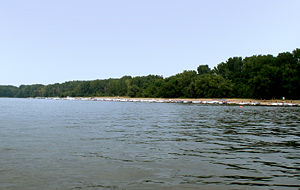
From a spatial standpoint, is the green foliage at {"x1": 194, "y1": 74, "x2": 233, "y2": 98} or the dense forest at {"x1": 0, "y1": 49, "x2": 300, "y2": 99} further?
the green foliage at {"x1": 194, "y1": 74, "x2": 233, "y2": 98}

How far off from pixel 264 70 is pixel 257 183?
Answer: 396ft

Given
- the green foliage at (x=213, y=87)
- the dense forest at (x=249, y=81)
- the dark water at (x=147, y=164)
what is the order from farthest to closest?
the green foliage at (x=213, y=87) < the dense forest at (x=249, y=81) < the dark water at (x=147, y=164)

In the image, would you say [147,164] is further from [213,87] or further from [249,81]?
[213,87]

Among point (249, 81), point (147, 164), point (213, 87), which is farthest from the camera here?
point (213, 87)

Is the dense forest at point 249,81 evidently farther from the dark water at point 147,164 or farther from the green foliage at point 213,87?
the dark water at point 147,164

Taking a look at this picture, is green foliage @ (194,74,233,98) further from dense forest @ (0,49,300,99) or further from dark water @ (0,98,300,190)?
dark water @ (0,98,300,190)

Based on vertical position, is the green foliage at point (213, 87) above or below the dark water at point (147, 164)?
above

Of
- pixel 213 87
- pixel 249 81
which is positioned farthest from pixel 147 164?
pixel 213 87

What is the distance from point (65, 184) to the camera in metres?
10.5

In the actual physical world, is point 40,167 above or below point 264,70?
below

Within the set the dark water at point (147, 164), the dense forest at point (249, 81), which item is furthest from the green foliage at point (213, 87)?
the dark water at point (147, 164)

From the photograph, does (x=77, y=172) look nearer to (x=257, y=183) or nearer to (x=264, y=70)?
(x=257, y=183)

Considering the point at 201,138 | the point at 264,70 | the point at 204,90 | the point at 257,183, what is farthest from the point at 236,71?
the point at 257,183

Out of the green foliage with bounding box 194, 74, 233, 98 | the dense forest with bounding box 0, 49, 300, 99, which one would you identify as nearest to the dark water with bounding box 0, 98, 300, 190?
the dense forest with bounding box 0, 49, 300, 99
